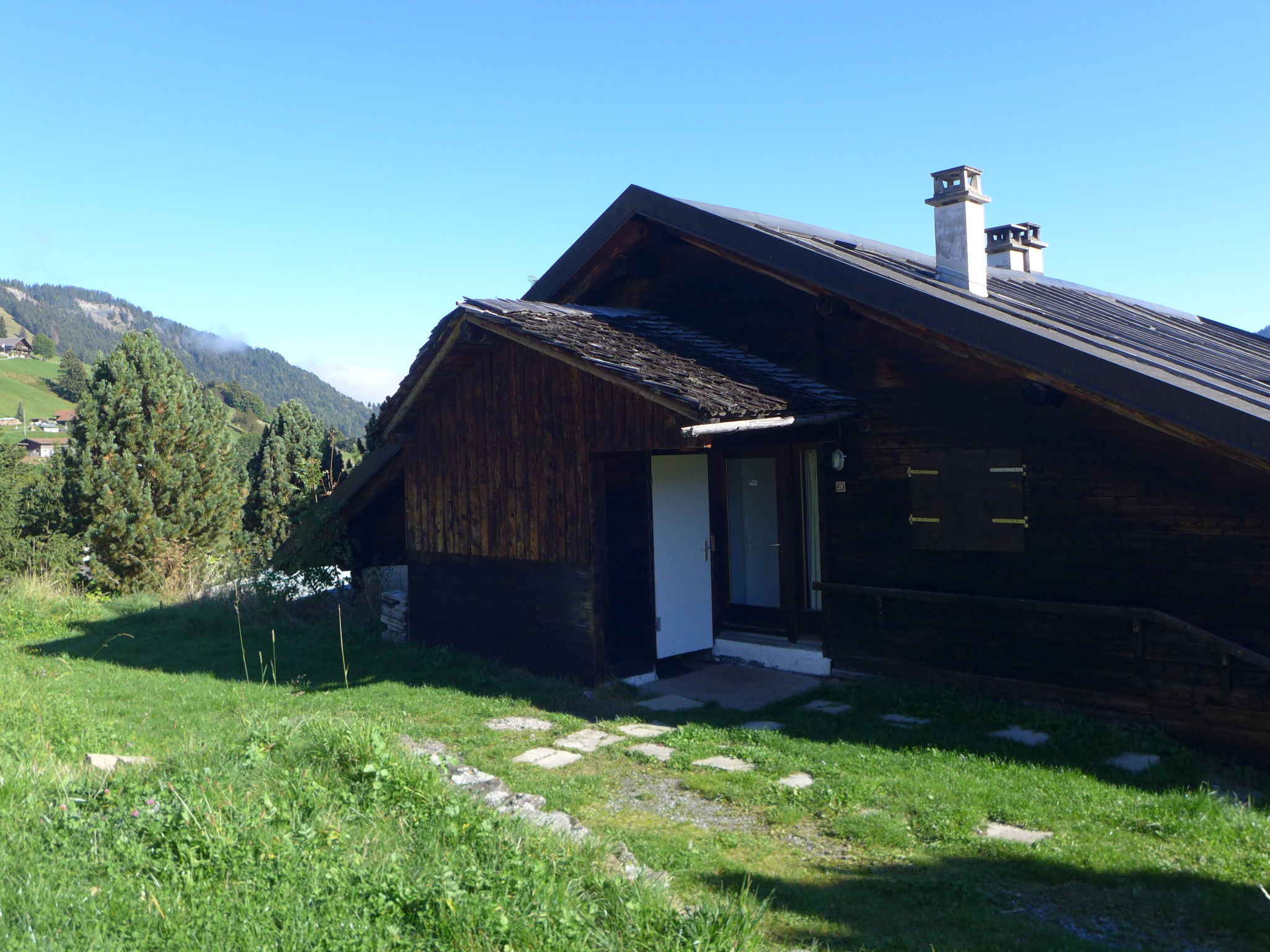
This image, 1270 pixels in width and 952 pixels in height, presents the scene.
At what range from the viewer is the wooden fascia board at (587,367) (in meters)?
7.21

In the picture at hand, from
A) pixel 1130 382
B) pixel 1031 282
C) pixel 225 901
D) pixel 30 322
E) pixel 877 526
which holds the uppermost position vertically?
pixel 30 322

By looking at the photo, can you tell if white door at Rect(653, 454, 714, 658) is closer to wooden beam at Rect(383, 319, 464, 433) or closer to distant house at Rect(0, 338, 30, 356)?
wooden beam at Rect(383, 319, 464, 433)

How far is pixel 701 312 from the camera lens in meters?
9.95

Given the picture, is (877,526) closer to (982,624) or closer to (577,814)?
(982,624)

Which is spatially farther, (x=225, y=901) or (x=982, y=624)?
(x=982, y=624)

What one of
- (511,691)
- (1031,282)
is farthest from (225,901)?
(1031,282)

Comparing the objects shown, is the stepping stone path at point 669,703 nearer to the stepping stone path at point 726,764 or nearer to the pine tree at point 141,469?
the stepping stone path at point 726,764

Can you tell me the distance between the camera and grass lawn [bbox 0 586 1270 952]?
Result: 363 centimetres

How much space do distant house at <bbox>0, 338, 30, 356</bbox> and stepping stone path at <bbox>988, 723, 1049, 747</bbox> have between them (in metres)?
118

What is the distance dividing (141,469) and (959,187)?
1889cm

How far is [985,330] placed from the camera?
6977mm

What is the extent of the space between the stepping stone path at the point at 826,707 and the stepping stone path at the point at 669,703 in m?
0.88

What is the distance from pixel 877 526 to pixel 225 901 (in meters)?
6.10

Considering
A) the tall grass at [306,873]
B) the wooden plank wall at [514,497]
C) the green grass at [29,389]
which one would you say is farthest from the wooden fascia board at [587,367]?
the green grass at [29,389]
